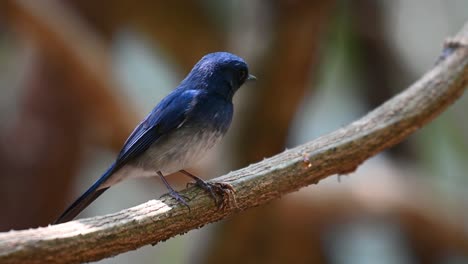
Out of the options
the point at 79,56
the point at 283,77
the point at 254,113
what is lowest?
the point at 254,113

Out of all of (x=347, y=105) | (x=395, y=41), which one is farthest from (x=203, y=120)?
(x=347, y=105)

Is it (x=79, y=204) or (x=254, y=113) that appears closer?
(x=79, y=204)

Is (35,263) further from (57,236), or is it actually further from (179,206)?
(179,206)

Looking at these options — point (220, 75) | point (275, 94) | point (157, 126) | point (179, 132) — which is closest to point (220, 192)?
point (179, 132)

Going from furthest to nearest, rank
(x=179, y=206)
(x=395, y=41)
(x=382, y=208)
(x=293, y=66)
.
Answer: (x=395, y=41) < (x=382, y=208) < (x=293, y=66) < (x=179, y=206)

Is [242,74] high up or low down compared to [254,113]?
down

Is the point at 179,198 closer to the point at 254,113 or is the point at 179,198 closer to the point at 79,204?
the point at 79,204

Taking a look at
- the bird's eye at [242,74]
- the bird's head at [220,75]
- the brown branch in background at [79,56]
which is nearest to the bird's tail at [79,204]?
the bird's head at [220,75]

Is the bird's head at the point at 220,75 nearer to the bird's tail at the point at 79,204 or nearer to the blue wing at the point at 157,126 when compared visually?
the blue wing at the point at 157,126
